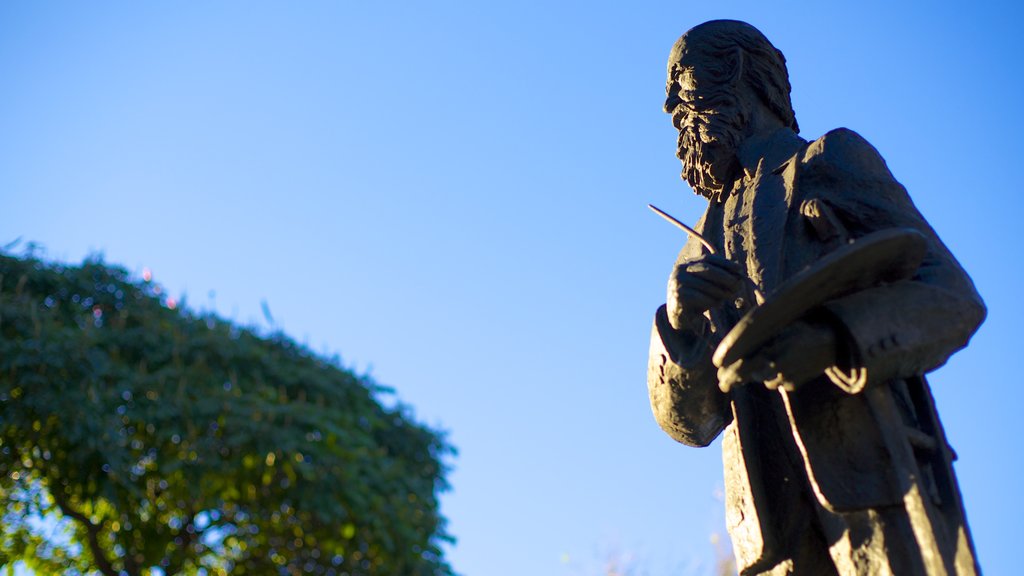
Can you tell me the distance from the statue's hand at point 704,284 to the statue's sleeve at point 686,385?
160 millimetres

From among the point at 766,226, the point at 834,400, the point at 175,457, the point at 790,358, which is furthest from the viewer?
the point at 175,457

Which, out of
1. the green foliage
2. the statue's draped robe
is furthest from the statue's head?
the green foliage

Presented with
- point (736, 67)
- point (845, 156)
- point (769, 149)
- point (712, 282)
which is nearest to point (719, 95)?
point (736, 67)

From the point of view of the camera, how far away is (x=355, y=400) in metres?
18.0

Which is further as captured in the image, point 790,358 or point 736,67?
point 736,67

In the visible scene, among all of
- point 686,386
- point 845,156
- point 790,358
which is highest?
point 845,156

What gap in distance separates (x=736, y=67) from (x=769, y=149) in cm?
31

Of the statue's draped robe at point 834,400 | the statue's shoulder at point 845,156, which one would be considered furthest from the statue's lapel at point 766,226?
the statue's shoulder at point 845,156

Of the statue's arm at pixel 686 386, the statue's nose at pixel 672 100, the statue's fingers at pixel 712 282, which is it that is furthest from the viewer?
the statue's nose at pixel 672 100

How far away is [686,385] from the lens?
11.3ft

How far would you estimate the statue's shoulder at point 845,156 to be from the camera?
3408mm

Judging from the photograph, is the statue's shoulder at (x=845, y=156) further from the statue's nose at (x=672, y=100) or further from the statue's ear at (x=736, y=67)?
the statue's nose at (x=672, y=100)

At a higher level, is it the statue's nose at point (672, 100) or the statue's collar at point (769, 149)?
the statue's nose at point (672, 100)

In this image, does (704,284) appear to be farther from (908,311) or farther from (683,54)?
(683,54)
